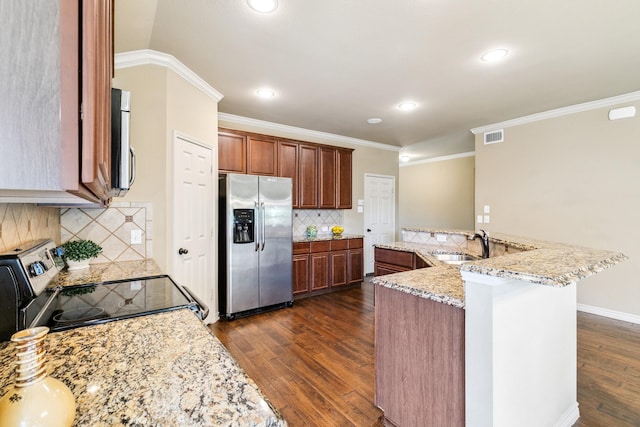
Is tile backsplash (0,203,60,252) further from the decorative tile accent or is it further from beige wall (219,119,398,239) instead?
beige wall (219,119,398,239)

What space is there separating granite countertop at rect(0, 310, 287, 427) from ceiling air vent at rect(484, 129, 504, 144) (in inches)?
187

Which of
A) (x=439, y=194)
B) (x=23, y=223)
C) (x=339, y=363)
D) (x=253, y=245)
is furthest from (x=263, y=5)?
(x=439, y=194)

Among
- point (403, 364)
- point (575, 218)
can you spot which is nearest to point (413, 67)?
point (403, 364)

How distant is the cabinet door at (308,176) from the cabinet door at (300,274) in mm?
842

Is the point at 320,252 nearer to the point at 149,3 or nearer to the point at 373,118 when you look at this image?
the point at 373,118

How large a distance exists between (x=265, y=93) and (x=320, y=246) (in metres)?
2.24

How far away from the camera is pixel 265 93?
10.6 ft

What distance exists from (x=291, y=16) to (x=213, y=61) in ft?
3.18

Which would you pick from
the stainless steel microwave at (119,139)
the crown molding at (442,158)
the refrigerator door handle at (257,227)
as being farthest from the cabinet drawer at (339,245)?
the crown molding at (442,158)

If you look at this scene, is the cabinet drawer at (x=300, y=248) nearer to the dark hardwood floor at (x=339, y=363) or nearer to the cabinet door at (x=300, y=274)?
the cabinet door at (x=300, y=274)

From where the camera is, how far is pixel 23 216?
4.50 feet

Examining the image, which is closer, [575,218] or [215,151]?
[215,151]

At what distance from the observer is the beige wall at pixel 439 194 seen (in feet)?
21.5

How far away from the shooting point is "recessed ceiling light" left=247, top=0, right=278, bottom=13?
179 cm
